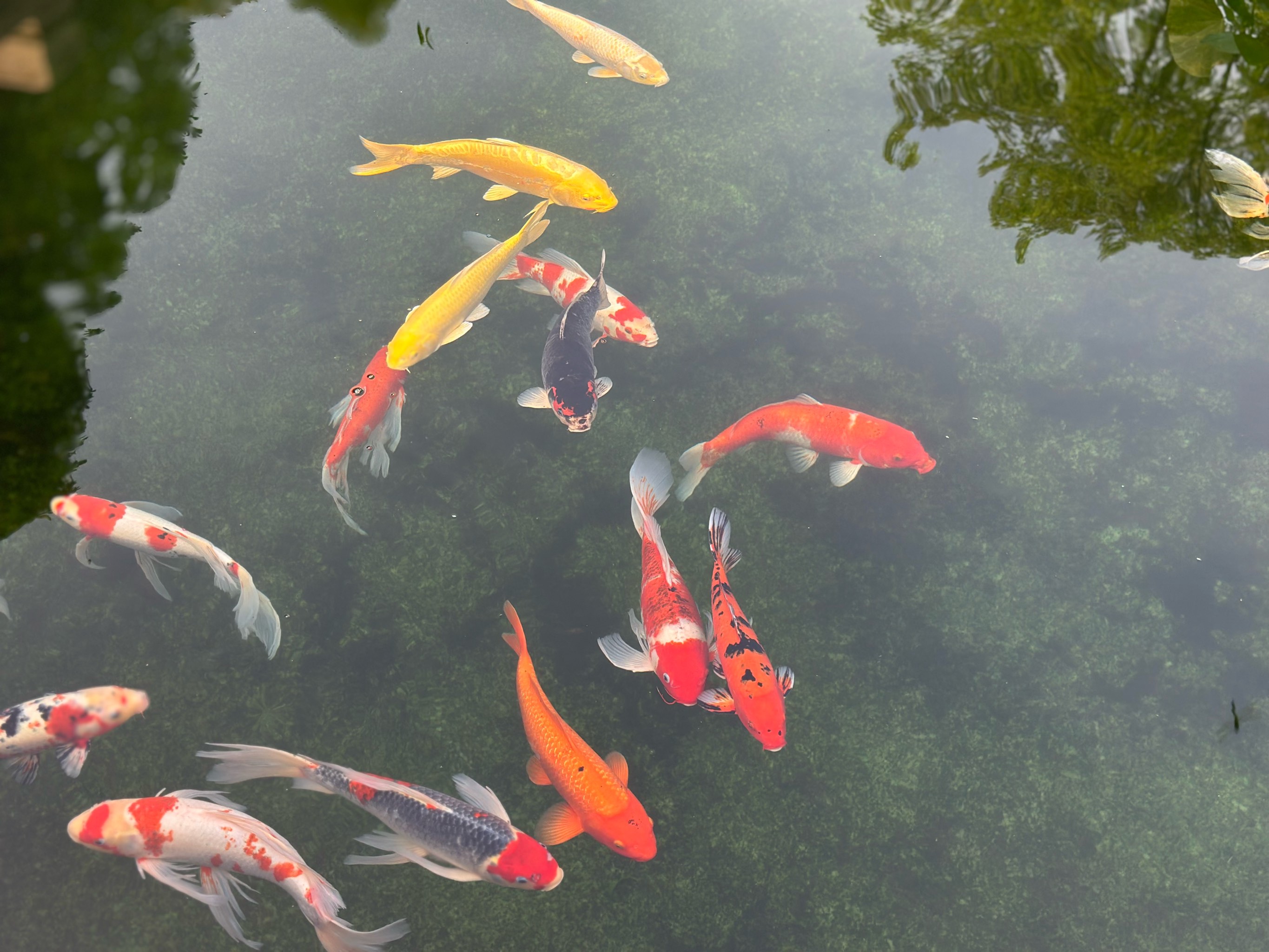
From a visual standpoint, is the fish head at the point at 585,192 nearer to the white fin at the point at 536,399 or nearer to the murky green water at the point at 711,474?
the murky green water at the point at 711,474

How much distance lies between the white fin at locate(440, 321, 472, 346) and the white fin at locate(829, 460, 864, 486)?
4.13ft

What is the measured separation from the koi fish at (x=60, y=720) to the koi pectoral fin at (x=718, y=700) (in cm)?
144

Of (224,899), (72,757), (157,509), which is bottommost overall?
(224,899)

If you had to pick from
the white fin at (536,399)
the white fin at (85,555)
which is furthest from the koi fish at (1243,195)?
the white fin at (85,555)

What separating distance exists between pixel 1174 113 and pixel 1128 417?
114 centimetres

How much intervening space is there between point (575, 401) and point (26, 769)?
5.70 ft

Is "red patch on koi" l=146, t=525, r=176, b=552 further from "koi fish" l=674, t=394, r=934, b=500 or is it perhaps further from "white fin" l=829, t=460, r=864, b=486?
"white fin" l=829, t=460, r=864, b=486

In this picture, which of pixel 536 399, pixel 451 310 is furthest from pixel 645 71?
pixel 536 399

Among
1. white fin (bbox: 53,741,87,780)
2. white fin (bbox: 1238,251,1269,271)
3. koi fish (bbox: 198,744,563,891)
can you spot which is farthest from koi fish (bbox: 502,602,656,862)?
white fin (bbox: 1238,251,1269,271)

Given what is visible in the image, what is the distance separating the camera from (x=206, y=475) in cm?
226

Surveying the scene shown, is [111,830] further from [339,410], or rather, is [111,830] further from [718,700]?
[718,700]

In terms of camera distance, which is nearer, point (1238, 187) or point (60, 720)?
point (60, 720)

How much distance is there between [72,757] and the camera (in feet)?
6.13

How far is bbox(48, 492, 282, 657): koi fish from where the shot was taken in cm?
201
